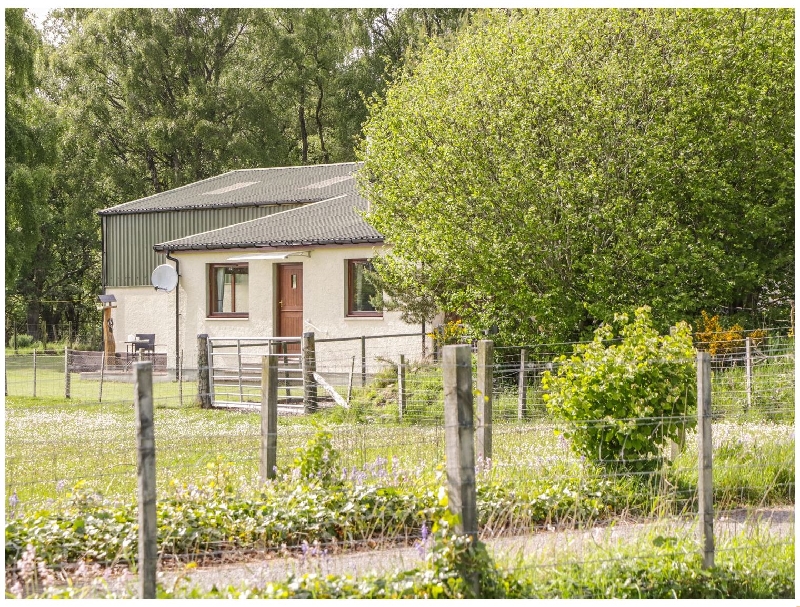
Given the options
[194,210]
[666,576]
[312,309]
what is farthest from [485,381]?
[194,210]

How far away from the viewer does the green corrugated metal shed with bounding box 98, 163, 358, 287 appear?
107 ft

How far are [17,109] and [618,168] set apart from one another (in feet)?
Answer: 64.8

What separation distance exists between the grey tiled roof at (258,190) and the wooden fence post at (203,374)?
13442 mm

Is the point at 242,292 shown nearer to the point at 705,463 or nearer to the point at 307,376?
the point at 307,376

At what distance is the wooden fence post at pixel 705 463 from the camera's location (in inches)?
253

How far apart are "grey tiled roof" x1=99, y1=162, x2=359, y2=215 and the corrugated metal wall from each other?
296mm

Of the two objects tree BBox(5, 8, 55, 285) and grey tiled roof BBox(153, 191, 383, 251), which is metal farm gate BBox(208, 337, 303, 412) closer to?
grey tiled roof BBox(153, 191, 383, 251)

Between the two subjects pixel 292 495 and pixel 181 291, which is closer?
pixel 292 495

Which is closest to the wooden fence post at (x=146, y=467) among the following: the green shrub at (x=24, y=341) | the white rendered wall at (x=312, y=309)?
the white rendered wall at (x=312, y=309)

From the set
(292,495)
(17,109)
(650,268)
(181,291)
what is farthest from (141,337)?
(292,495)

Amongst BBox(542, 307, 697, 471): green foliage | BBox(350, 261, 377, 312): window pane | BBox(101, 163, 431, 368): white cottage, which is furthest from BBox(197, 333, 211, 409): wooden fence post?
BBox(542, 307, 697, 471): green foliage

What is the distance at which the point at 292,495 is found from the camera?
750cm

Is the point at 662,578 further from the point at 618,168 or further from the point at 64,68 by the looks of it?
the point at 64,68

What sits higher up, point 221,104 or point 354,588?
point 221,104
